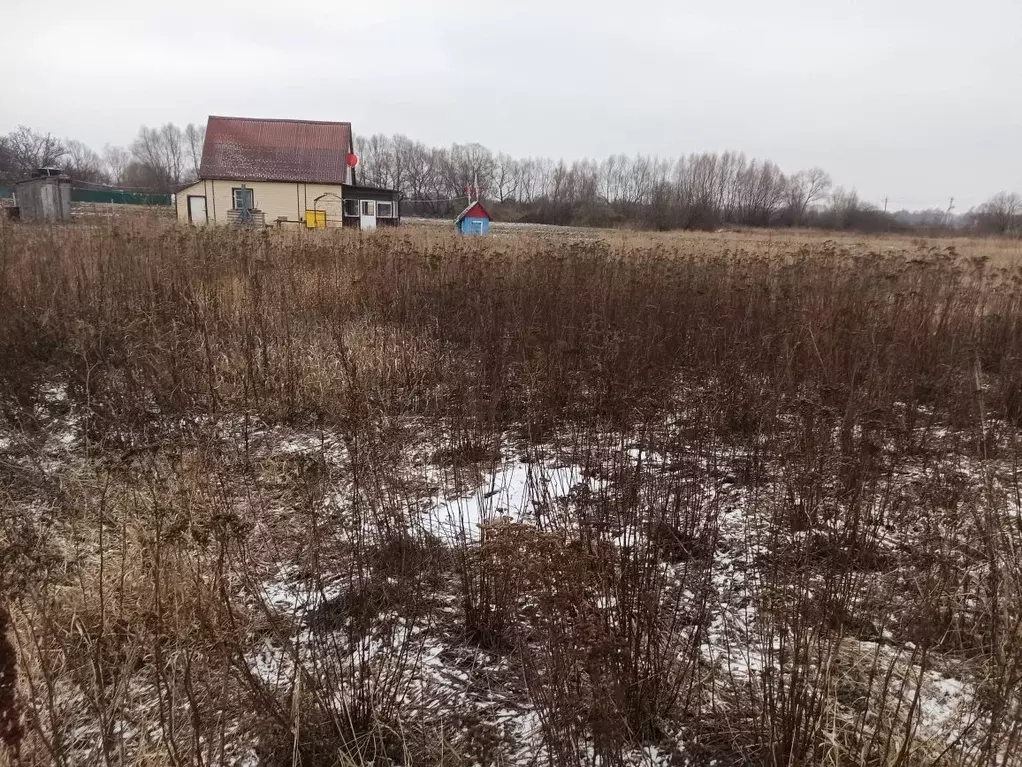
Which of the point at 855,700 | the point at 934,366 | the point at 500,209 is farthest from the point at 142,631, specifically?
the point at 500,209

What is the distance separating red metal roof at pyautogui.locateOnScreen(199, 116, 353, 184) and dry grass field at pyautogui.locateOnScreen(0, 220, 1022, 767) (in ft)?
77.4

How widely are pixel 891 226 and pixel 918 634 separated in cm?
5692

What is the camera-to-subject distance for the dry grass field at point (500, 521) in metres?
1.67

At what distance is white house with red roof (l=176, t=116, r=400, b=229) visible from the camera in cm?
2791

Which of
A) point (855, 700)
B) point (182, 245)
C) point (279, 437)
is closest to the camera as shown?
point (855, 700)

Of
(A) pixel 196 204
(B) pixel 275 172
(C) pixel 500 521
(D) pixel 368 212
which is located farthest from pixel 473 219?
(C) pixel 500 521

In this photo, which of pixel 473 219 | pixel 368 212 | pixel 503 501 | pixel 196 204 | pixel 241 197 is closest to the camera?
pixel 503 501

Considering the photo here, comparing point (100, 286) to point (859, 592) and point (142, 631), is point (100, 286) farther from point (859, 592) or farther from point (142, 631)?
point (859, 592)

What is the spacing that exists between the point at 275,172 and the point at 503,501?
29906mm

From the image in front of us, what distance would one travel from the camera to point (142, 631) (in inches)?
81.7

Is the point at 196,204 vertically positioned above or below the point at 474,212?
above

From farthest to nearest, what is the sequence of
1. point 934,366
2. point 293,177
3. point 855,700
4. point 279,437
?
point 293,177, point 934,366, point 279,437, point 855,700

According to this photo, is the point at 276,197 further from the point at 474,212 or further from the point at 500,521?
the point at 500,521

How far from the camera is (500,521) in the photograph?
250 centimetres
